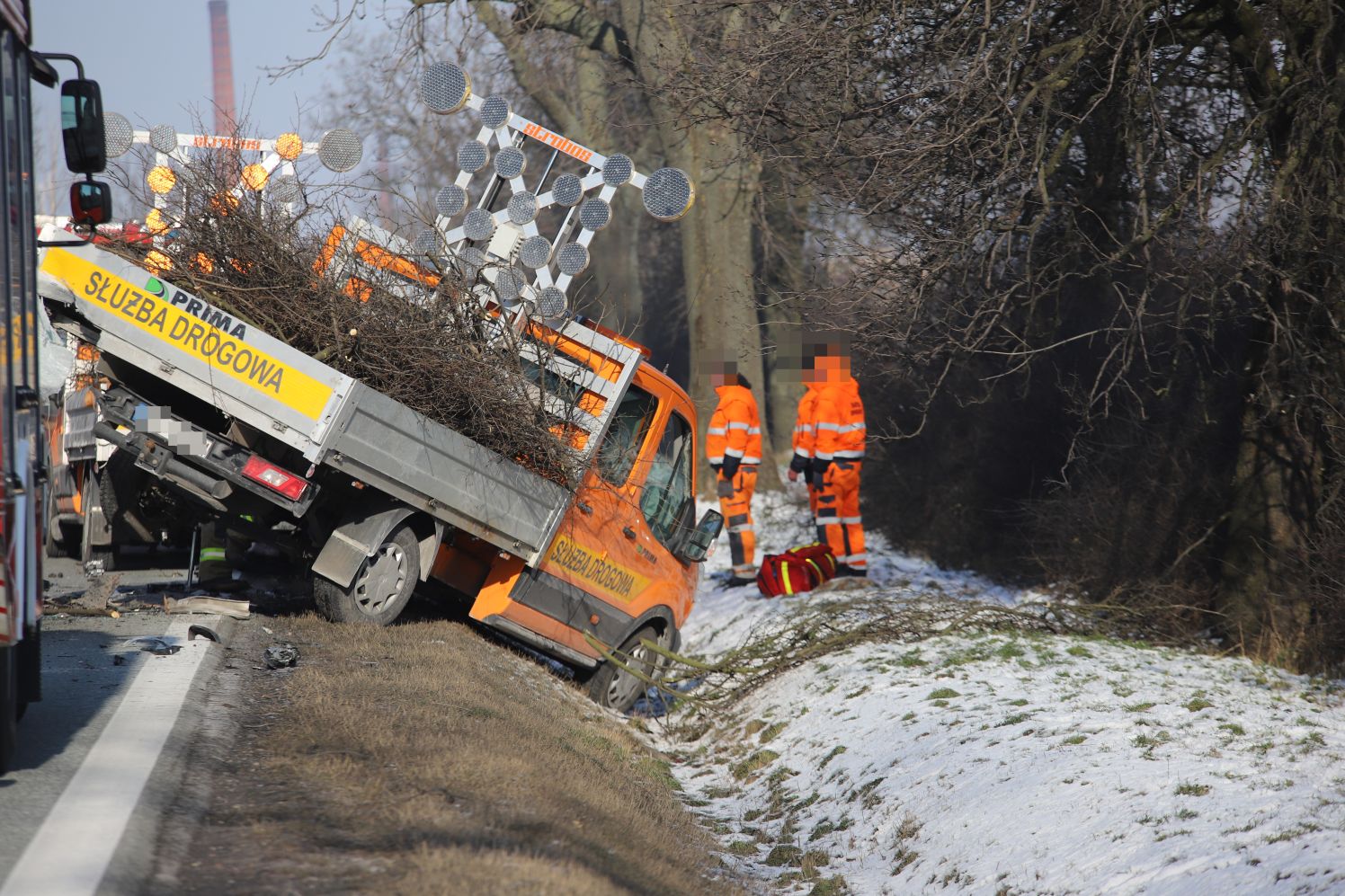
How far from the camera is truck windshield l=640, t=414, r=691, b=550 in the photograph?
30.8ft

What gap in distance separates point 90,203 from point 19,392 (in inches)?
54.3

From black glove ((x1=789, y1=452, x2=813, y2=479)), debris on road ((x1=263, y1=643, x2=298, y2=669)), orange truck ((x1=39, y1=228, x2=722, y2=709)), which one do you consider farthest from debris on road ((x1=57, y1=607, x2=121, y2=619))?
black glove ((x1=789, y1=452, x2=813, y2=479))

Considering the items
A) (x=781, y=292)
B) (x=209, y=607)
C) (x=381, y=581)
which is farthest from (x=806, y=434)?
(x=209, y=607)

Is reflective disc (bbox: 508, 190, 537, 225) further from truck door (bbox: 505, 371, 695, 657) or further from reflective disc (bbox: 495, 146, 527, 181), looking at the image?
truck door (bbox: 505, 371, 695, 657)

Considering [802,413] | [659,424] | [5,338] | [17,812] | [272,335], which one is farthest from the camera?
[802,413]

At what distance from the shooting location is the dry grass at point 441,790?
4.05m

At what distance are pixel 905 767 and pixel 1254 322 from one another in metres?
5.16

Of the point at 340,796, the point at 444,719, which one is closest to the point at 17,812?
the point at 340,796

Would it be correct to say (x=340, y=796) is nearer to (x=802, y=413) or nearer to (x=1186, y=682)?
(x=1186, y=682)

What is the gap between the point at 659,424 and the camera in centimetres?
927

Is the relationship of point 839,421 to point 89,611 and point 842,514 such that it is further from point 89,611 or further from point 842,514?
point 89,611

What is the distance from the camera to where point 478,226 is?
28.2ft

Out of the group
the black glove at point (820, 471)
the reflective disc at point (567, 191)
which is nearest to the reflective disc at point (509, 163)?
the reflective disc at point (567, 191)

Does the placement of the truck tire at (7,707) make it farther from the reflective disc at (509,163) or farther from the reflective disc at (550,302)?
the reflective disc at (509,163)
